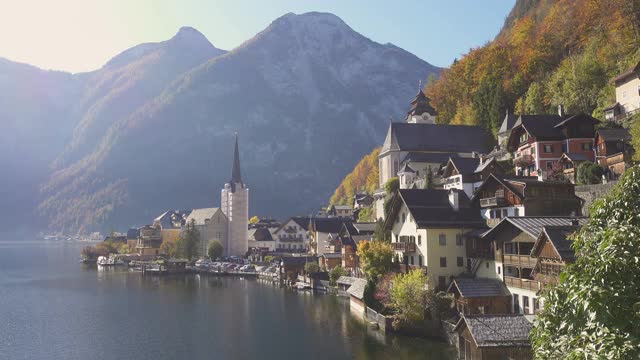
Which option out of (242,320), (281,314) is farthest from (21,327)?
(281,314)

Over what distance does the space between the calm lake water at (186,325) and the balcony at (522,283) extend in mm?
7579

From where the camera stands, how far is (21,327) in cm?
5506

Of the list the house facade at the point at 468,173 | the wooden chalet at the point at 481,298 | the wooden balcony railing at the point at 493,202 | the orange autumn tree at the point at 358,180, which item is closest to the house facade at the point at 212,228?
the orange autumn tree at the point at 358,180

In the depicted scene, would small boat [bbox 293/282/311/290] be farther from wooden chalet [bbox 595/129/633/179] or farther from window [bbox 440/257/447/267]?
wooden chalet [bbox 595/129/633/179]

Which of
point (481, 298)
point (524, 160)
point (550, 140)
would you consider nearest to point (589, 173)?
point (550, 140)

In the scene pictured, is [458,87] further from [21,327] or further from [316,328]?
[21,327]

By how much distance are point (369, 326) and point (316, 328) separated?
5.22m

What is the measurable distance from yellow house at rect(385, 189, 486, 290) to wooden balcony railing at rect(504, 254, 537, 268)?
6.89 meters

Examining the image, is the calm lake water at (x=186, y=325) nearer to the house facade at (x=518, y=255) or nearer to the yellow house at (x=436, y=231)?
the house facade at (x=518, y=255)

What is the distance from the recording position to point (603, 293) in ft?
33.7

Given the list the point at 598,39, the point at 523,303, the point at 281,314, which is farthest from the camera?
the point at 598,39

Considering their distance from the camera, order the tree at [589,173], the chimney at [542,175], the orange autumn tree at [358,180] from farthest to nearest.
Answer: the orange autumn tree at [358,180] < the chimney at [542,175] < the tree at [589,173]

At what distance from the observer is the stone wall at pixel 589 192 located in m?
47.2

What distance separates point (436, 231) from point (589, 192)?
590 inches
